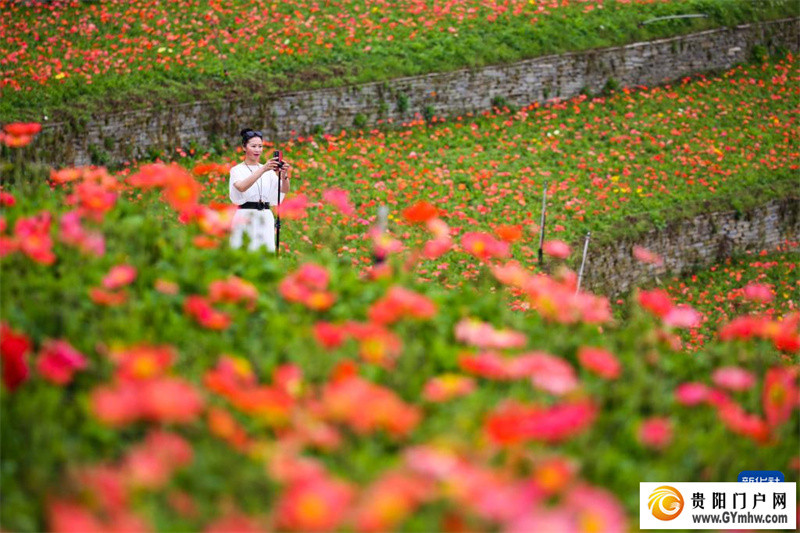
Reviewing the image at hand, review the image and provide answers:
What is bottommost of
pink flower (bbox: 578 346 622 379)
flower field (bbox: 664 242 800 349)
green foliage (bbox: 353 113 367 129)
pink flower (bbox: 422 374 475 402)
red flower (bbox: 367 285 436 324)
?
flower field (bbox: 664 242 800 349)

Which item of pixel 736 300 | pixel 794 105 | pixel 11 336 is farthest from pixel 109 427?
pixel 794 105

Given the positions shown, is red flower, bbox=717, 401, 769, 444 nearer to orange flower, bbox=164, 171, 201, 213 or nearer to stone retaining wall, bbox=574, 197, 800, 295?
orange flower, bbox=164, 171, 201, 213

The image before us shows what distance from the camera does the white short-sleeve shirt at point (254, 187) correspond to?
7.14 m

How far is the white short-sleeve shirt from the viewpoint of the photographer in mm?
7137

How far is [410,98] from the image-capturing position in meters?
14.4

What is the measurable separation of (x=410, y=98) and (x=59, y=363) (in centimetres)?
1188

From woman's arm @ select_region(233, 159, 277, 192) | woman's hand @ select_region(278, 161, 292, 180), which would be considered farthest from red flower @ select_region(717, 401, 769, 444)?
woman's arm @ select_region(233, 159, 277, 192)

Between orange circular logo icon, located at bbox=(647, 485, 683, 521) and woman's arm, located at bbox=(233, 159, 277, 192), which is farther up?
woman's arm, located at bbox=(233, 159, 277, 192)

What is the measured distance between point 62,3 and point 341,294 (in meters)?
13.4

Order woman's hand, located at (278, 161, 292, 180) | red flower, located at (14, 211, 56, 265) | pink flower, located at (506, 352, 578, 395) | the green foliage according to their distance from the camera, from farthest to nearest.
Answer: the green foliage < woman's hand, located at (278, 161, 292, 180) < red flower, located at (14, 211, 56, 265) < pink flower, located at (506, 352, 578, 395)

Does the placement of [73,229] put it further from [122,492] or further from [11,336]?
[122,492]

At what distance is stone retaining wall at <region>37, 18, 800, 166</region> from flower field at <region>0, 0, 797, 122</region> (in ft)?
0.78

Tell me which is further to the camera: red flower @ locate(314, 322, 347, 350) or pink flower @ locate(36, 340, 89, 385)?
red flower @ locate(314, 322, 347, 350)

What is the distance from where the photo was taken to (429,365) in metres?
3.33
